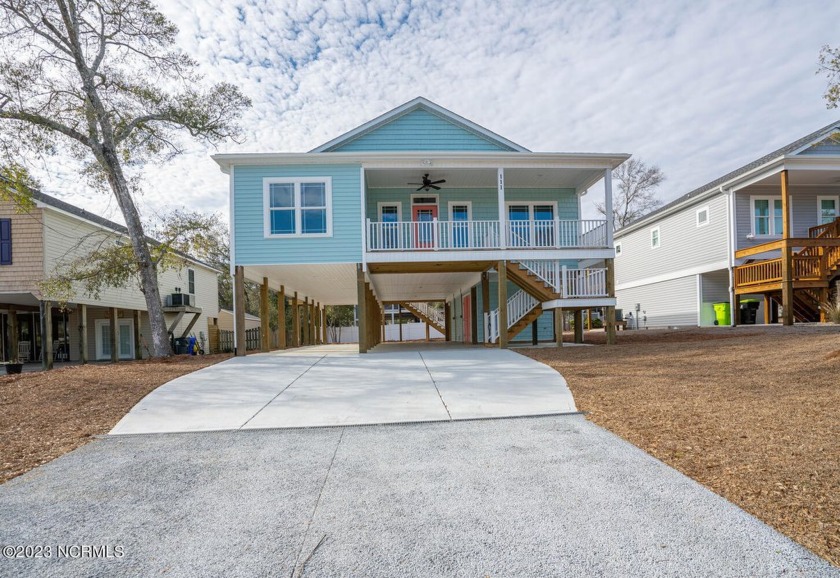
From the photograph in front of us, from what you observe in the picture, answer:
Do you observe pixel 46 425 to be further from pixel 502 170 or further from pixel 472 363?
pixel 502 170

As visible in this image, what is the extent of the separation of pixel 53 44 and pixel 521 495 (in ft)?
54.6

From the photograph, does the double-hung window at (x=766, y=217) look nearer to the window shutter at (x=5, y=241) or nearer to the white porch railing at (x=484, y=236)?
the white porch railing at (x=484, y=236)

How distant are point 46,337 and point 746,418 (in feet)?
57.6

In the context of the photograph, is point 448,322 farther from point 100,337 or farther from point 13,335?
point 13,335

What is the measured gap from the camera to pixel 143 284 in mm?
14328

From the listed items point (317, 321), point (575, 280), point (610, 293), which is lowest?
point (317, 321)

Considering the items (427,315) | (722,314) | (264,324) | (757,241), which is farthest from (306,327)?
(757,241)

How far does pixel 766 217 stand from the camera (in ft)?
58.1

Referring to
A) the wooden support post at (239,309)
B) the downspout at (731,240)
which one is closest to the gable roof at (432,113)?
the wooden support post at (239,309)

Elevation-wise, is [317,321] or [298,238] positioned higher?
[298,238]

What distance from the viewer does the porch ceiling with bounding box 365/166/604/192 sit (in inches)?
552

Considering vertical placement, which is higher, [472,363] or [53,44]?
[53,44]

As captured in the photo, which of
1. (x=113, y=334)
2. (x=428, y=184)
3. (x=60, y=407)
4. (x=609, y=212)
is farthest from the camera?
(x=113, y=334)

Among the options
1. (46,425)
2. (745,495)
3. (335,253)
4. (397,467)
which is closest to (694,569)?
(745,495)
